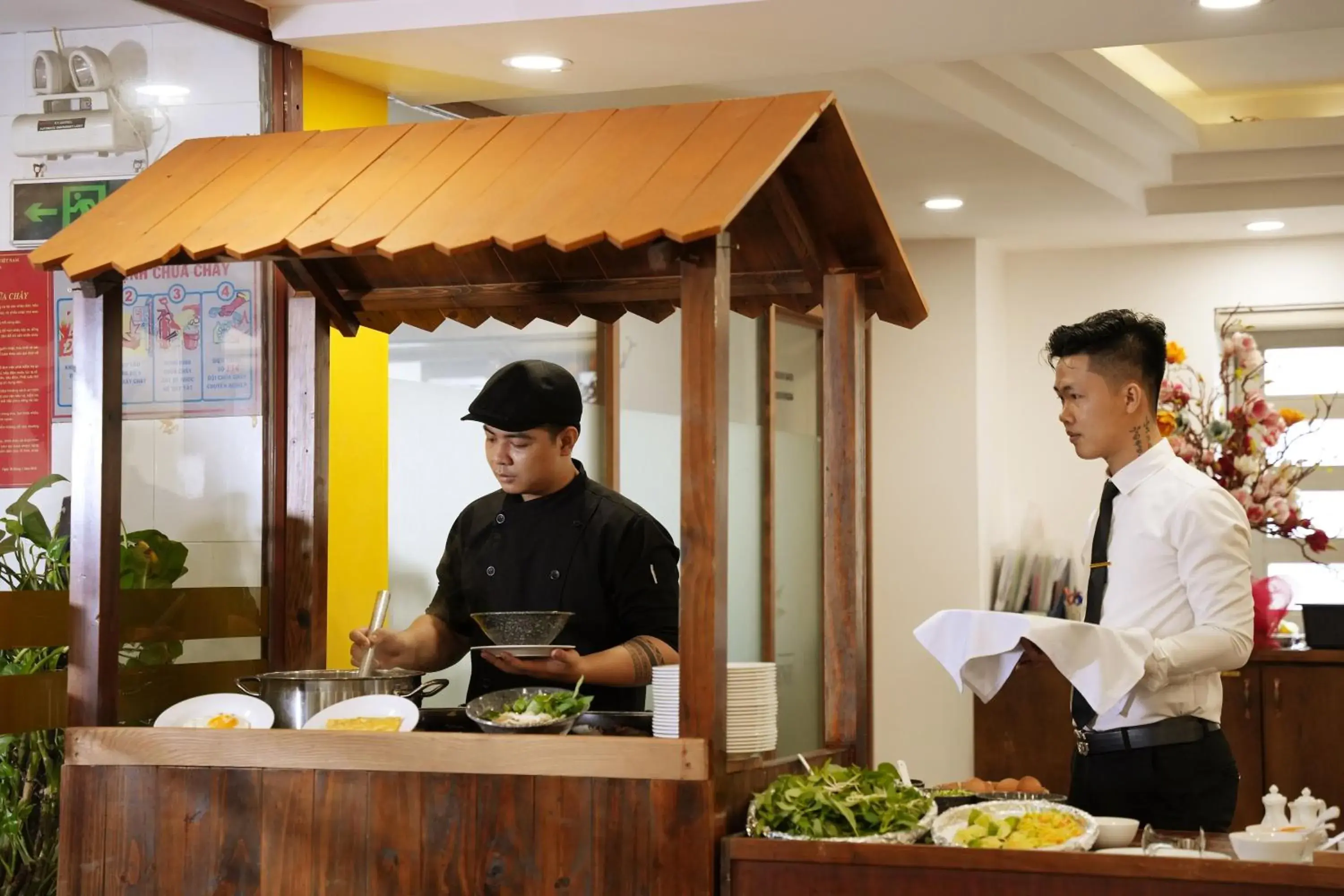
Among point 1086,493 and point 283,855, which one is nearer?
point 283,855

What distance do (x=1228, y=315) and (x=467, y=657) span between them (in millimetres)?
3970

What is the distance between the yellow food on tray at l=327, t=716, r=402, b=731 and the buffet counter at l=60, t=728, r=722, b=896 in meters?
0.11

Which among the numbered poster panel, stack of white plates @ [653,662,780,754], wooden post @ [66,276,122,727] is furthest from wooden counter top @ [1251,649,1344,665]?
wooden post @ [66,276,122,727]

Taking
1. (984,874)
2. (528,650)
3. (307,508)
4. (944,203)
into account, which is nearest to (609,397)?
(944,203)

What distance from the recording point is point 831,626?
10.4ft

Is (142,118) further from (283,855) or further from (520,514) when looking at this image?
(283,855)

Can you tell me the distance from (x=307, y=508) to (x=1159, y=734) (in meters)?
1.91

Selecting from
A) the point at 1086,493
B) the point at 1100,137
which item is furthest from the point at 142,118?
the point at 1086,493

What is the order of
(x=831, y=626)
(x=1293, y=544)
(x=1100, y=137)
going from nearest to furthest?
(x=831, y=626), (x=1100, y=137), (x=1293, y=544)

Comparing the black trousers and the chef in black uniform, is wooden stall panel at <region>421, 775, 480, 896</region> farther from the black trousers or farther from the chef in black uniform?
the black trousers

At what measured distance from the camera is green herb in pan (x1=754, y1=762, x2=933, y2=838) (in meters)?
2.52

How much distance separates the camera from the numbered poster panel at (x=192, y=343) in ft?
12.0

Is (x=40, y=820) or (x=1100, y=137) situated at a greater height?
(x=1100, y=137)

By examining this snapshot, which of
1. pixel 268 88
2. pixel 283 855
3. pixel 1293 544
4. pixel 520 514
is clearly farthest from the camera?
pixel 1293 544
